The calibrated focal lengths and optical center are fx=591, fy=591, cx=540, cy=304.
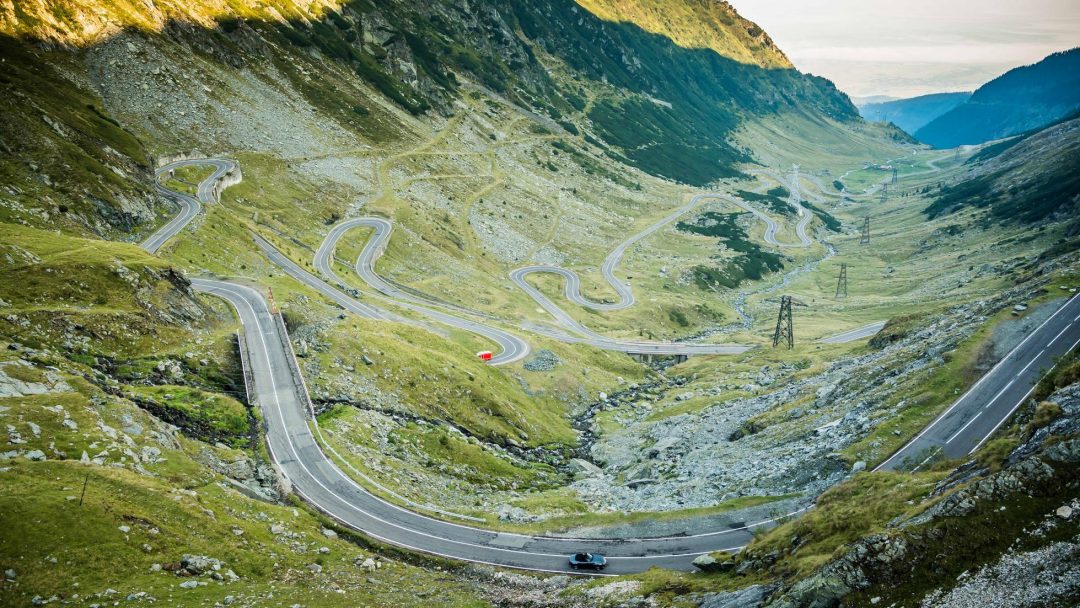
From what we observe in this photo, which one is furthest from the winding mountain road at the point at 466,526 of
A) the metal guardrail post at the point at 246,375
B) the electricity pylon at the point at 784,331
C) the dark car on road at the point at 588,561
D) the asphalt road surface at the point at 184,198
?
the electricity pylon at the point at 784,331

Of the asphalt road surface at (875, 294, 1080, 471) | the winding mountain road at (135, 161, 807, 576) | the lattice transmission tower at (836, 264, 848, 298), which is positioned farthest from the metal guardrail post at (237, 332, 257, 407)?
the lattice transmission tower at (836, 264, 848, 298)

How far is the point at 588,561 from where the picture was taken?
39.5 metres

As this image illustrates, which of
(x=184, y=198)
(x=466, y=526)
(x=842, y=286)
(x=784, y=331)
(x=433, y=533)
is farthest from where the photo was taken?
(x=842, y=286)

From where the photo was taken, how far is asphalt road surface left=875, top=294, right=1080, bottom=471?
4278 centimetres

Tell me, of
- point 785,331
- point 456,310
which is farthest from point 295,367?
point 785,331

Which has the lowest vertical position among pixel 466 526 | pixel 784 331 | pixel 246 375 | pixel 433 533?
pixel 246 375

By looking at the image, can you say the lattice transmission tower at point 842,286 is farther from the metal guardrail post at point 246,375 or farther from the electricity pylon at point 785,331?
the metal guardrail post at point 246,375

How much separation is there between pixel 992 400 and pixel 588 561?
116 ft

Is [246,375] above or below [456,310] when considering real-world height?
below

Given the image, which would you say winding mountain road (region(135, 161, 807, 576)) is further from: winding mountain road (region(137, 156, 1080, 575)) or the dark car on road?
the dark car on road

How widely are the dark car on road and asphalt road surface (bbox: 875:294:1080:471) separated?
2169 cm

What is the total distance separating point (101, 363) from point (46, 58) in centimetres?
9233

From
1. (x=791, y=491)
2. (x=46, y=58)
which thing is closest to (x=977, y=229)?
(x=791, y=491)

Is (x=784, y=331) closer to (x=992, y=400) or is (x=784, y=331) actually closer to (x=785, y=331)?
(x=785, y=331)
